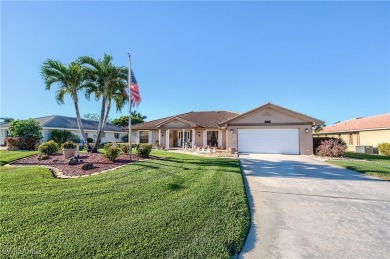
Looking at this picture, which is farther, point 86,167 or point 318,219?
point 86,167

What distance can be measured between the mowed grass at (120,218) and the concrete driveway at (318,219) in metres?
0.50

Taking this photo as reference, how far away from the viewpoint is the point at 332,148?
16.2 metres

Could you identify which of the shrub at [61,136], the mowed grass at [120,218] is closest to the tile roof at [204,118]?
the shrub at [61,136]

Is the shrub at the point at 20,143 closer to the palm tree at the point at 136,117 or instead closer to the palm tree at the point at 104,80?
the palm tree at the point at 104,80

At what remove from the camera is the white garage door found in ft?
60.7

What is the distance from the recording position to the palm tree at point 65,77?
1292 cm

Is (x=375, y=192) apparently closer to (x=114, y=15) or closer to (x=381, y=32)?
(x=381, y=32)

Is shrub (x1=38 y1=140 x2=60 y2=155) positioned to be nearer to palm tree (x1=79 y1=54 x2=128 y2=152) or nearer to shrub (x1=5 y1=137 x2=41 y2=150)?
palm tree (x1=79 y1=54 x2=128 y2=152)

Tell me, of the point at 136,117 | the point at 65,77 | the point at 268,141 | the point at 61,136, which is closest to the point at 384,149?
the point at 268,141

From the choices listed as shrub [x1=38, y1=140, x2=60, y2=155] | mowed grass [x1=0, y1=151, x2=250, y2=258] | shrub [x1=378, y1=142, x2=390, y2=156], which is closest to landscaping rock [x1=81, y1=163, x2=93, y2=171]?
mowed grass [x1=0, y1=151, x2=250, y2=258]

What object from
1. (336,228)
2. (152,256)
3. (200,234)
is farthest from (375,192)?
(152,256)

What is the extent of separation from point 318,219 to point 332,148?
48.4 ft

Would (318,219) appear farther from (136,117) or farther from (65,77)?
(136,117)

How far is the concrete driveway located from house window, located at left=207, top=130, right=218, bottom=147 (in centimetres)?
1588
